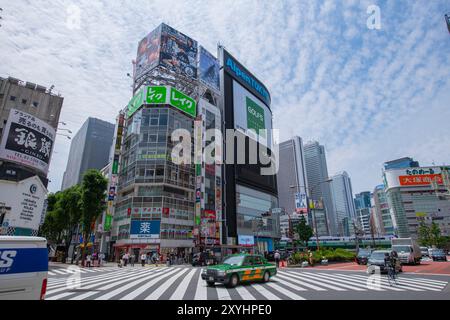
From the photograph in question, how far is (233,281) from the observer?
11500mm

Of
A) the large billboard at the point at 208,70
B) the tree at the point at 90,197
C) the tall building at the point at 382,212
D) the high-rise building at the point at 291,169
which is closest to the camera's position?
the tree at the point at 90,197

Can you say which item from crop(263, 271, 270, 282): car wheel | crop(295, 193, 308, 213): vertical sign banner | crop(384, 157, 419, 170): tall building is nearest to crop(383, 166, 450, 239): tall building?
crop(384, 157, 419, 170): tall building

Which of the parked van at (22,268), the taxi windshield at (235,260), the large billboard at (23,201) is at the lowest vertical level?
the taxi windshield at (235,260)

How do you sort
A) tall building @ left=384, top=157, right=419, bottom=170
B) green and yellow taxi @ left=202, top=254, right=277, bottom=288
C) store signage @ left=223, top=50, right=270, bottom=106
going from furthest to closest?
tall building @ left=384, top=157, right=419, bottom=170, store signage @ left=223, top=50, right=270, bottom=106, green and yellow taxi @ left=202, top=254, right=277, bottom=288

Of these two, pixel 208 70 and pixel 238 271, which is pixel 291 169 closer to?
pixel 208 70

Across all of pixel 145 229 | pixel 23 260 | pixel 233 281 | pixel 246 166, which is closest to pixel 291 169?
pixel 246 166

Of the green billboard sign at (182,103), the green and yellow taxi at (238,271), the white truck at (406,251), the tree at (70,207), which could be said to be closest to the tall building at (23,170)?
the tree at (70,207)

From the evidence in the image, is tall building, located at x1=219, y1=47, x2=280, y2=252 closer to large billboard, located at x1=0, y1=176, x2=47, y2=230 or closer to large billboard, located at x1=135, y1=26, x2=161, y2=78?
large billboard, located at x1=135, y1=26, x2=161, y2=78

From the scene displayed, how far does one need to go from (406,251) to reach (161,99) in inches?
1691

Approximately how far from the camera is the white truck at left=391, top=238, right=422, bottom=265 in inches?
957

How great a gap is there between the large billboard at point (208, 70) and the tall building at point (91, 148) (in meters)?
99.3

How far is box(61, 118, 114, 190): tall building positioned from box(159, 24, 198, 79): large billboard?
335ft

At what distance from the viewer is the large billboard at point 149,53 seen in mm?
50094

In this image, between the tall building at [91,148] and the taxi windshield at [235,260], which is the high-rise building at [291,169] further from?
the taxi windshield at [235,260]
